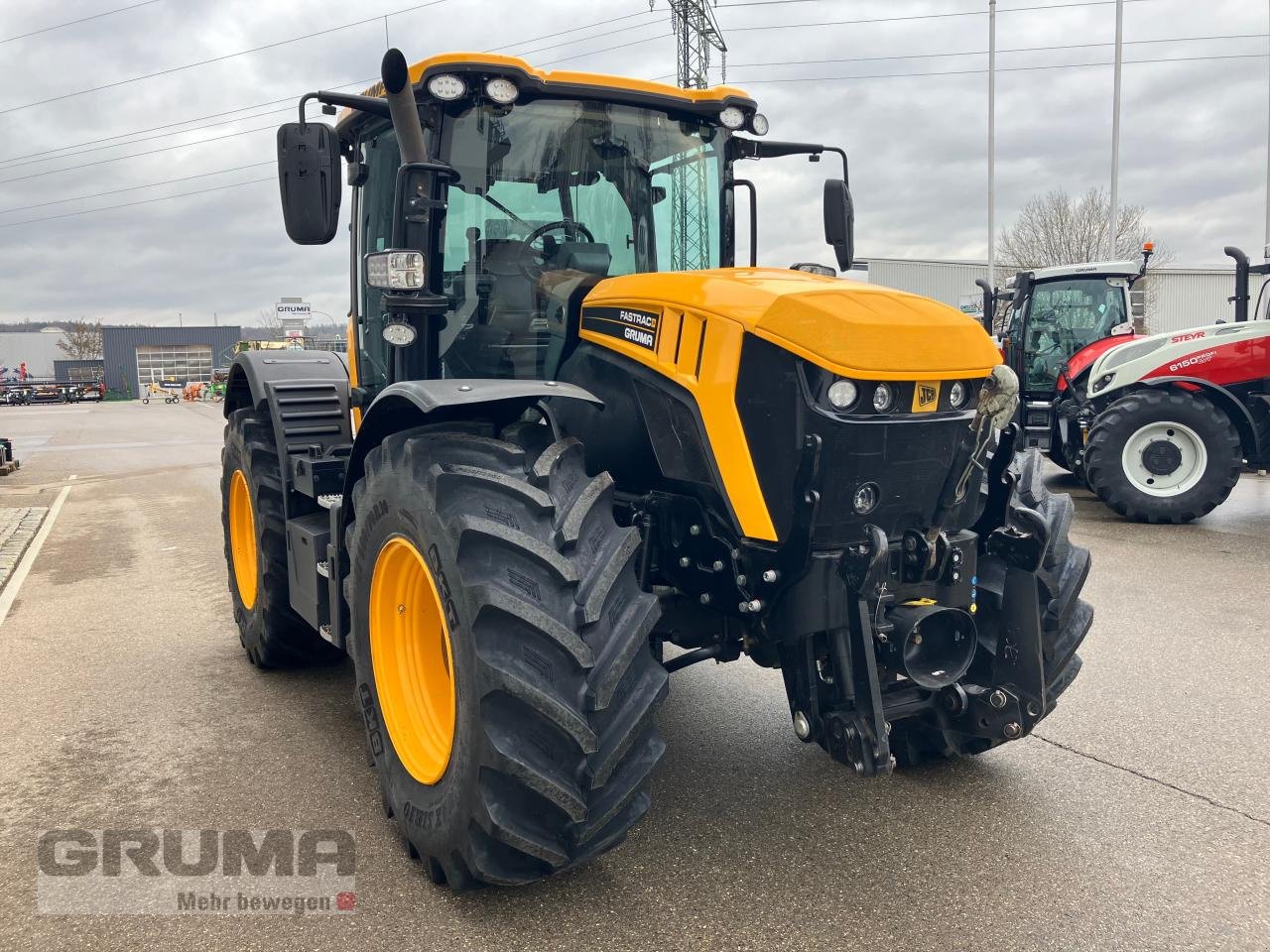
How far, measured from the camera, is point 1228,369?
9492 millimetres

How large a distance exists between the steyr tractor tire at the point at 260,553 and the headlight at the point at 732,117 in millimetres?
2675

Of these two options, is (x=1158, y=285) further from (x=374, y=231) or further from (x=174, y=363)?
(x=174, y=363)

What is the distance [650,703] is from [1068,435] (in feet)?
→ 31.7

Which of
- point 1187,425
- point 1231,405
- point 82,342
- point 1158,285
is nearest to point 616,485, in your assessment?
point 1187,425

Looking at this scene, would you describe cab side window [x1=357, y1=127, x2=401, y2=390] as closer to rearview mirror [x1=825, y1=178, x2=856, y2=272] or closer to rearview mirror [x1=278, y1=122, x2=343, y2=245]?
rearview mirror [x1=278, y1=122, x2=343, y2=245]

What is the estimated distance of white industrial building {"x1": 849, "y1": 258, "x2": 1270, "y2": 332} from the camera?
39.2 m

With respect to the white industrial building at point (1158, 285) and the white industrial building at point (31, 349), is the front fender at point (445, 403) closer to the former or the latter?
the white industrial building at point (1158, 285)

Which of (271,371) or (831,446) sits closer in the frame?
(831,446)

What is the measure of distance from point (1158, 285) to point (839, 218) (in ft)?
138

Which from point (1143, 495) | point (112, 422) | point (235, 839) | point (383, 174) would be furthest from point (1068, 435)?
point (112, 422)

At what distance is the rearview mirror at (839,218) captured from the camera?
4414mm

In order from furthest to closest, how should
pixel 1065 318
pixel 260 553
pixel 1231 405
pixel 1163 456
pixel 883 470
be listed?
pixel 1065 318
pixel 1163 456
pixel 1231 405
pixel 260 553
pixel 883 470

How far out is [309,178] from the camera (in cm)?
359

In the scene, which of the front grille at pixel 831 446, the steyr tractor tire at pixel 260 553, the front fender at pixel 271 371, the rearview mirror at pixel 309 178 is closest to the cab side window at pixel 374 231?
the rearview mirror at pixel 309 178
